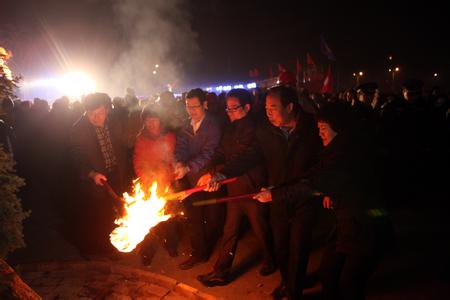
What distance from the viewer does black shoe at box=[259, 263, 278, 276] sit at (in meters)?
5.29

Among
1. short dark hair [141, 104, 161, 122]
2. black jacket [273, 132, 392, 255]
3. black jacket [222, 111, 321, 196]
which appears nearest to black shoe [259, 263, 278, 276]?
black jacket [222, 111, 321, 196]

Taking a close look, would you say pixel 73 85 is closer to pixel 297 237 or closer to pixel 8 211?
pixel 8 211

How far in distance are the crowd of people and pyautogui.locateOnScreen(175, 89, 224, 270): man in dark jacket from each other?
0.6 inches

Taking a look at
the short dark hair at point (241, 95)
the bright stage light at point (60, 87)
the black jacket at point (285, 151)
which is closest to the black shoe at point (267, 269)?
the black jacket at point (285, 151)

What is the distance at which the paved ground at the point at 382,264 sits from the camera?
4.79m

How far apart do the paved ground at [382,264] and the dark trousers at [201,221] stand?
0.76 feet

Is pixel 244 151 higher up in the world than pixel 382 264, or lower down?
higher up

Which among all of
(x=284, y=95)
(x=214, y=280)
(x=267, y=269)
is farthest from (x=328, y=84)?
(x=214, y=280)

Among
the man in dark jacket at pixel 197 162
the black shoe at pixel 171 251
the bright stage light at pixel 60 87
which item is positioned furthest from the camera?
the bright stage light at pixel 60 87

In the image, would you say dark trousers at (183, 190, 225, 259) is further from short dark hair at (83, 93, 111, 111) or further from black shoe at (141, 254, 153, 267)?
short dark hair at (83, 93, 111, 111)

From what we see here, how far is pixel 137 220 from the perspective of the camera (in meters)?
4.83

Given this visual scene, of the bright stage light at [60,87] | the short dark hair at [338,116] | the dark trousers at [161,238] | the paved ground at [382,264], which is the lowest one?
the paved ground at [382,264]

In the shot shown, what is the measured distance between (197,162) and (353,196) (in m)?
2.54

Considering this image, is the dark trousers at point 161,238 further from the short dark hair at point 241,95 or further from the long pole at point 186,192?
the short dark hair at point 241,95
